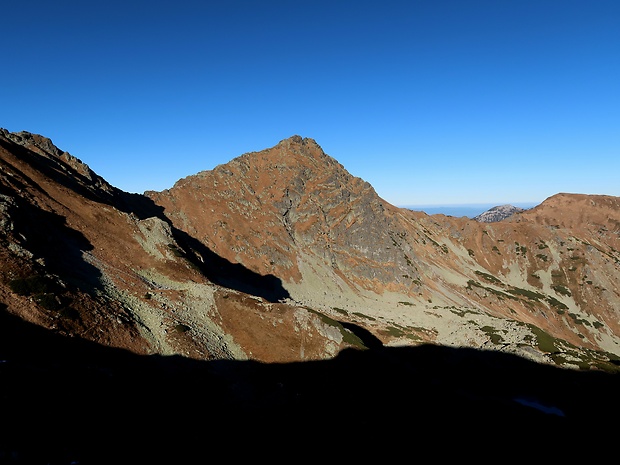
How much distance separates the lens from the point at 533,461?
133ft

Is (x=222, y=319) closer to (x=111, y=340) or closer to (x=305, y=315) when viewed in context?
(x=305, y=315)

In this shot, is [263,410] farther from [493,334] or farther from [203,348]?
[493,334]

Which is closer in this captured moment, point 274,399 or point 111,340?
point 111,340

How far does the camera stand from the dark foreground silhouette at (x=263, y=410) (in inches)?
854

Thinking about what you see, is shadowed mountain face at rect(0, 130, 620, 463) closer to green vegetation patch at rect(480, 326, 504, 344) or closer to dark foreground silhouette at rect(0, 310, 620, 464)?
dark foreground silhouette at rect(0, 310, 620, 464)

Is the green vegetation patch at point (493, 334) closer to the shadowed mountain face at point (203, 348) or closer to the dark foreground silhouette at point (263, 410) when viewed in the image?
the shadowed mountain face at point (203, 348)

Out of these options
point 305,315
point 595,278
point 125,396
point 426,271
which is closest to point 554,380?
point 305,315

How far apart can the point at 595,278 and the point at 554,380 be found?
149986mm

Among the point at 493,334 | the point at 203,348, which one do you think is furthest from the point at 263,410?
the point at 493,334

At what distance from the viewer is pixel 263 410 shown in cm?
3881

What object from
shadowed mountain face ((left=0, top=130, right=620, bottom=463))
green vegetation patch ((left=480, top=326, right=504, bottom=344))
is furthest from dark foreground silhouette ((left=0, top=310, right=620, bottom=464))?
green vegetation patch ((left=480, top=326, right=504, bottom=344))

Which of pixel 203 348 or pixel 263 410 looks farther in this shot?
pixel 203 348

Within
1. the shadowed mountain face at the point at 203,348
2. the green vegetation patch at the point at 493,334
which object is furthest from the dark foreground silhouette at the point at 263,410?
the green vegetation patch at the point at 493,334

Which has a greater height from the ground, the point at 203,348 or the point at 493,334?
the point at 203,348
